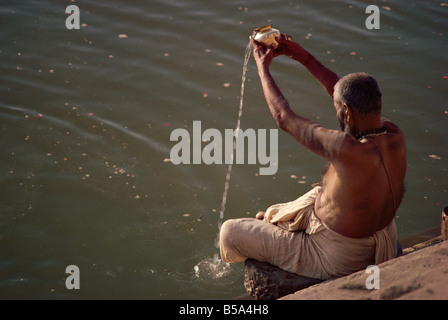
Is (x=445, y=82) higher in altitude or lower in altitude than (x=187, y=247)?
higher

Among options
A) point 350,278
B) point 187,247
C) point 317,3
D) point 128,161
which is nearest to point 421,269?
point 350,278

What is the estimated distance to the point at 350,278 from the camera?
3.11 meters

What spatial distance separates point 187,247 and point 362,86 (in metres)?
2.42

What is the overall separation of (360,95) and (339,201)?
609mm

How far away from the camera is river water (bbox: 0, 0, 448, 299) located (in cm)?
464

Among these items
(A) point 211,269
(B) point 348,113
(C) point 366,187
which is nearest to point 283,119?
(B) point 348,113

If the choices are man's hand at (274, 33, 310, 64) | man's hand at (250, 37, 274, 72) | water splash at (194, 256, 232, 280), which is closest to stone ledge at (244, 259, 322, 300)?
water splash at (194, 256, 232, 280)

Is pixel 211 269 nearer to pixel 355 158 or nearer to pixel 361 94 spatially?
pixel 355 158

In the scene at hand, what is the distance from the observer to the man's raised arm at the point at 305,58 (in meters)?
3.81

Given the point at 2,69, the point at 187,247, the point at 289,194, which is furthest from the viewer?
the point at 2,69

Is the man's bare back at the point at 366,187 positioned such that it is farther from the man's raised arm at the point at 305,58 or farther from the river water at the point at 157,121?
the river water at the point at 157,121

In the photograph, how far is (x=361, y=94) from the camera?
2928mm

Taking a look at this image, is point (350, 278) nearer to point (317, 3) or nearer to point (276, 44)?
point (276, 44)

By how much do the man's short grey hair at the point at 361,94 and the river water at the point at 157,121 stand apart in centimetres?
205
